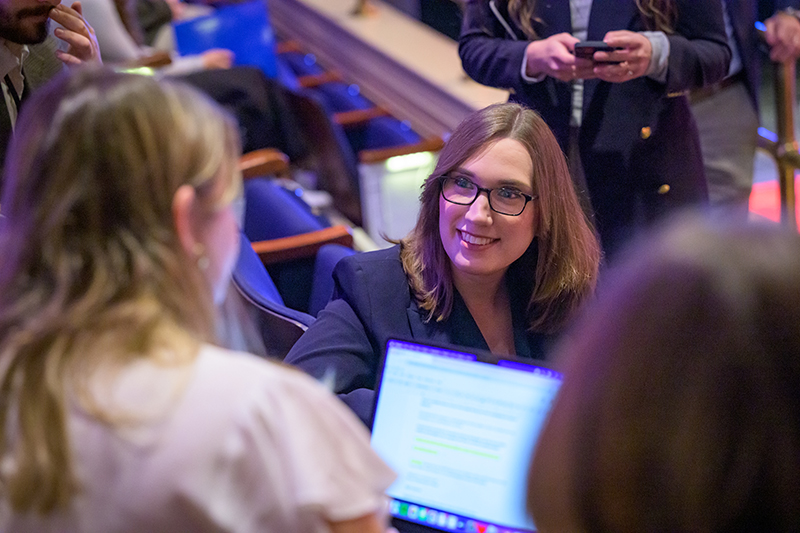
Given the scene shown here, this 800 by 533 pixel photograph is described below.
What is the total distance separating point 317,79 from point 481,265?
12.4 feet

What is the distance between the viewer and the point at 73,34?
162cm

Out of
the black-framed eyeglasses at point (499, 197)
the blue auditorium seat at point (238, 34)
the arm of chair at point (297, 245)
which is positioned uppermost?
the black-framed eyeglasses at point (499, 197)

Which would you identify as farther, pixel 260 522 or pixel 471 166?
pixel 471 166

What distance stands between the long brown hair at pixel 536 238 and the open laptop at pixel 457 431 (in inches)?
13.6

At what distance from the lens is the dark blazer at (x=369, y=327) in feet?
4.55

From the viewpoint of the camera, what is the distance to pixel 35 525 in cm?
72

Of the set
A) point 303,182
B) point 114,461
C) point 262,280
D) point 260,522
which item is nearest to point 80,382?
point 114,461

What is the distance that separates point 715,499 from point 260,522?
41cm

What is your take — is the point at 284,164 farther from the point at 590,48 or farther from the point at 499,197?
the point at 499,197

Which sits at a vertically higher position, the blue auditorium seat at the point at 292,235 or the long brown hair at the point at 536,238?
the long brown hair at the point at 536,238

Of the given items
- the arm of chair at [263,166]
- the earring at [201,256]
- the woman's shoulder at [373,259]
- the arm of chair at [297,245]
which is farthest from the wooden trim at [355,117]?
the earring at [201,256]

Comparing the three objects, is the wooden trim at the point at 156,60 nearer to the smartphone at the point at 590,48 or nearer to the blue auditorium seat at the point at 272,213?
the blue auditorium seat at the point at 272,213

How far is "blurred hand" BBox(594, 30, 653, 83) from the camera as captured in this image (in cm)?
169

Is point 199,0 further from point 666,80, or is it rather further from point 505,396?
point 505,396
